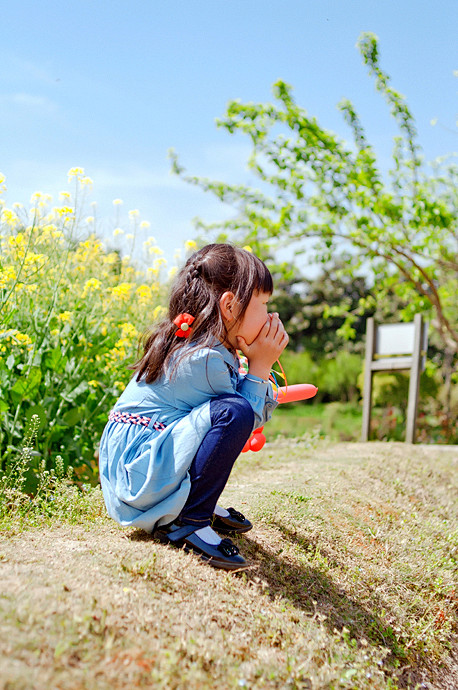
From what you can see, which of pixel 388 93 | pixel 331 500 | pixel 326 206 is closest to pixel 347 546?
pixel 331 500

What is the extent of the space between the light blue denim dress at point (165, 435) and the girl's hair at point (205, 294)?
2.7 inches

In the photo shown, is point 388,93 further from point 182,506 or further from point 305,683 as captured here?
point 305,683

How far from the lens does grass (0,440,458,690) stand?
145 cm

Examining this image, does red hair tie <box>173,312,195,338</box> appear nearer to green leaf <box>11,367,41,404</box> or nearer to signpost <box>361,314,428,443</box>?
green leaf <box>11,367,41,404</box>

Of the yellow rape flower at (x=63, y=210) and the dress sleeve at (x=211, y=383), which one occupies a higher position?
the yellow rape flower at (x=63, y=210)

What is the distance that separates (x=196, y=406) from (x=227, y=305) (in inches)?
14.7

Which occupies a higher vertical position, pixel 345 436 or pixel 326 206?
pixel 326 206

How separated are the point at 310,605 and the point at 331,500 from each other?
3.80 ft

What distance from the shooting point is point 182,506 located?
6.91 feet

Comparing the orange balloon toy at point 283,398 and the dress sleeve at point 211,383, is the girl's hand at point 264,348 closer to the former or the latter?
the dress sleeve at point 211,383

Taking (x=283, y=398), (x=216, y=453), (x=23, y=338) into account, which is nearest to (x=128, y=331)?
(x=23, y=338)

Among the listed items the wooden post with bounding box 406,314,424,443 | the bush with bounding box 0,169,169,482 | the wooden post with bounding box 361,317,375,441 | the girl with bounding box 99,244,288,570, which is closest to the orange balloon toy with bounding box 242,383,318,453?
the girl with bounding box 99,244,288,570

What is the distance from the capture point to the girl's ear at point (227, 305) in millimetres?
2246

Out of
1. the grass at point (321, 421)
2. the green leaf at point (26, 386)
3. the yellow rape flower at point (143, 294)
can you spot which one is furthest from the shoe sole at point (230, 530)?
the grass at point (321, 421)
